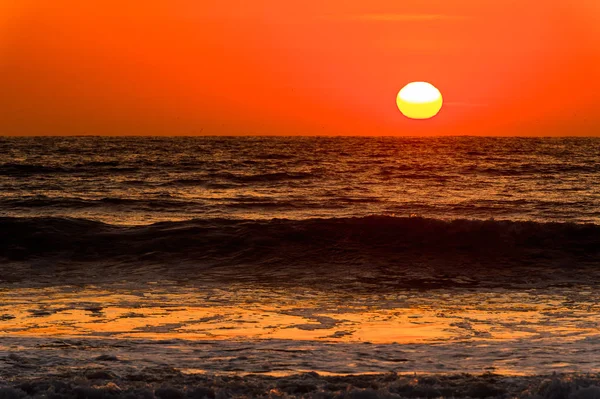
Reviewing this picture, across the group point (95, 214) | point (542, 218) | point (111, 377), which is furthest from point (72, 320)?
point (542, 218)

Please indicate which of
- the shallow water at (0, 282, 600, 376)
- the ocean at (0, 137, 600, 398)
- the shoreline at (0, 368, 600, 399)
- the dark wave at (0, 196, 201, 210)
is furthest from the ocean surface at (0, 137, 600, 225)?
the shoreline at (0, 368, 600, 399)

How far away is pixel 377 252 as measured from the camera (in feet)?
58.0

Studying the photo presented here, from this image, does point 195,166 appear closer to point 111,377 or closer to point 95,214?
point 95,214

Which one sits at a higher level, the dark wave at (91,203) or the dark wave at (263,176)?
the dark wave at (263,176)

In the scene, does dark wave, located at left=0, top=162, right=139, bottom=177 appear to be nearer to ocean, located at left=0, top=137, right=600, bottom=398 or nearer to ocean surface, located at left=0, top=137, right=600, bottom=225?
ocean surface, located at left=0, top=137, right=600, bottom=225

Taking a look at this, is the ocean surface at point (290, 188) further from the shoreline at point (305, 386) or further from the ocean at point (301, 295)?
the shoreline at point (305, 386)

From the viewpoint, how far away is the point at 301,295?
41.1ft

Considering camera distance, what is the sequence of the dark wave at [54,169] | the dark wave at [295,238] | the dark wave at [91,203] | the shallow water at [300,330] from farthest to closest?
the dark wave at [54,169] < the dark wave at [91,203] < the dark wave at [295,238] < the shallow water at [300,330]

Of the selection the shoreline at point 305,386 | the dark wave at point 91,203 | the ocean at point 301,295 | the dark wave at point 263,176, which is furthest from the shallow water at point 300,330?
the dark wave at point 263,176

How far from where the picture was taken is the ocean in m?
7.16

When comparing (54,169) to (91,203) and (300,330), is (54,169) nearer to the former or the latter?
(91,203)

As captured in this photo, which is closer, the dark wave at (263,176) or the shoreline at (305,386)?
the shoreline at (305,386)

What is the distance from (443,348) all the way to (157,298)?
5.45m

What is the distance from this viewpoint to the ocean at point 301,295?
7164 millimetres
